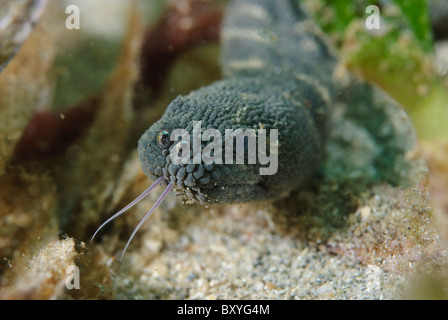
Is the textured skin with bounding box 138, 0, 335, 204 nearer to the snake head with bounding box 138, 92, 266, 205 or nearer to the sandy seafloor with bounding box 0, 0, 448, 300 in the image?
the snake head with bounding box 138, 92, 266, 205

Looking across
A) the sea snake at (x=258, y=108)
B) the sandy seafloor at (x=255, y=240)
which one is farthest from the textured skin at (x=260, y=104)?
the sandy seafloor at (x=255, y=240)

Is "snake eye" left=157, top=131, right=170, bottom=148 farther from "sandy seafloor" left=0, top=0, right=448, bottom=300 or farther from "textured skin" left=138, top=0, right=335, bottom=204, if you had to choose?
"sandy seafloor" left=0, top=0, right=448, bottom=300

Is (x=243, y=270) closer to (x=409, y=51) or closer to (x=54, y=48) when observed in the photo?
(x=409, y=51)

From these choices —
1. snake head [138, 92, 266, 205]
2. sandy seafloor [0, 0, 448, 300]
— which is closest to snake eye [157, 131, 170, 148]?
snake head [138, 92, 266, 205]

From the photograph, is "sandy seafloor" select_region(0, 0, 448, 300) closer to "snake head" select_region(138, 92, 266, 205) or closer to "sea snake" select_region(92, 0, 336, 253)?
"sea snake" select_region(92, 0, 336, 253)

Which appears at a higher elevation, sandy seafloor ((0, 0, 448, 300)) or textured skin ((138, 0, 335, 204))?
textured skin ((138, 0, 335, 204))

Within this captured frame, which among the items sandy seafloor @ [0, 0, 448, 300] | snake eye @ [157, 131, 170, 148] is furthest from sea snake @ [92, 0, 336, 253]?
sandy seafloor @ [0, 0, 448, 300]

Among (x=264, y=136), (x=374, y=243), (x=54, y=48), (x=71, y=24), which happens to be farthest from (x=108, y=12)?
(x=374, y=243)

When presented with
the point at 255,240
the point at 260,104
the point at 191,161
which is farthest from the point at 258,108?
the point at 255,240
